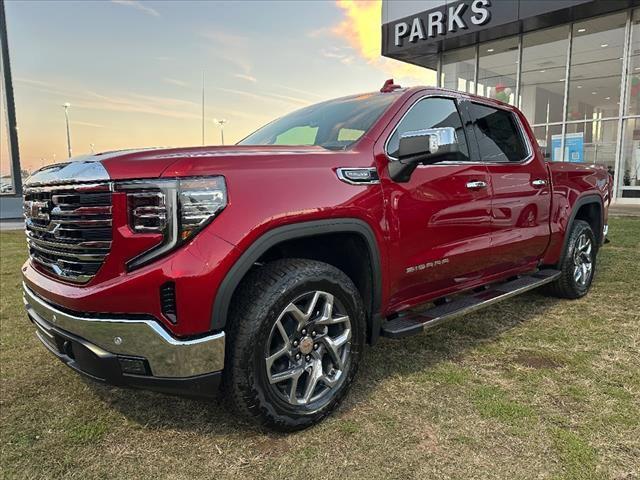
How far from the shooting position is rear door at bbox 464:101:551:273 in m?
3.75

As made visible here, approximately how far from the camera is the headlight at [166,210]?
6.89 ft

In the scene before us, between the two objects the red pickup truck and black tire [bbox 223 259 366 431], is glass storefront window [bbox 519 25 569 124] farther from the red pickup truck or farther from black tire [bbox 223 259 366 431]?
black tire [bbox 223 259 366 431]

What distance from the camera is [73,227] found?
2.25 metres

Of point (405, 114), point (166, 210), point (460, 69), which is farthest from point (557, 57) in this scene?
point (166, 210)

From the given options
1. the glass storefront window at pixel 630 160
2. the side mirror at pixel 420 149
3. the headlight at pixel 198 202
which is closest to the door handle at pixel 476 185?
the side mirror at pixel 420 149

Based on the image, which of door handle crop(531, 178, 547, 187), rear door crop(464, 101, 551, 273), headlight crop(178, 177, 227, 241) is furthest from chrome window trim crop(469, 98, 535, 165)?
headlight crop(178, 177, 227, 241)

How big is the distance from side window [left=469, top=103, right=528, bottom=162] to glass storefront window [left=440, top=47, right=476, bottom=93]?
42.8 feet

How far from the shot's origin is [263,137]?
12.3 ft

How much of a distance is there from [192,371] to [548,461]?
168cm

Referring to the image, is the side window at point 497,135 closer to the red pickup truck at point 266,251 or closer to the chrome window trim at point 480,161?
the chrome window trim at point 480,161

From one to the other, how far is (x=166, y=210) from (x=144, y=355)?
646mm

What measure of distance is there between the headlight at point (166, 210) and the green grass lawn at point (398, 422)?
99 cm

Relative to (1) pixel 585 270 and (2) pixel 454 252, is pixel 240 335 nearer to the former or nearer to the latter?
(2) pixel 454 252

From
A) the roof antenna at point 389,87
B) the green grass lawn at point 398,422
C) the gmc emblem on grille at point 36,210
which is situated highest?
the roof antenna at point 389,87
